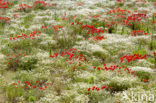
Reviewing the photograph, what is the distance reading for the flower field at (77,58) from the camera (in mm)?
5164

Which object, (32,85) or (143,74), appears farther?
(143,74)

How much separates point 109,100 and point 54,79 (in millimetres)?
1984

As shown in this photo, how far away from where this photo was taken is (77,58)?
716cm

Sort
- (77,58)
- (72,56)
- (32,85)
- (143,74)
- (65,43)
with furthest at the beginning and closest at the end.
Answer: (65,43)
(72,56)
(77,58)
(143,74)
(32,85)

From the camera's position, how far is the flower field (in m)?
5.16

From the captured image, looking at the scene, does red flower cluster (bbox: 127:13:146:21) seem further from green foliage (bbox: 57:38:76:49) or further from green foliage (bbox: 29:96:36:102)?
green foliage (bbox: 29:96:36:102)

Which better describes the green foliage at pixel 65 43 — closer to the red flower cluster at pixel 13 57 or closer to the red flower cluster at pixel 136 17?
the red flower cluster at pixel 13 57

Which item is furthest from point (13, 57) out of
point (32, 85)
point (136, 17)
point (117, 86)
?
point (136, 17)

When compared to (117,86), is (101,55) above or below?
above

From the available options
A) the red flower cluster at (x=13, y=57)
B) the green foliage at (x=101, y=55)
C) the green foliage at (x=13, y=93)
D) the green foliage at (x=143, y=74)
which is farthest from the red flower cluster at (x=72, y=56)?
the green foliage at (x=13, y=93)

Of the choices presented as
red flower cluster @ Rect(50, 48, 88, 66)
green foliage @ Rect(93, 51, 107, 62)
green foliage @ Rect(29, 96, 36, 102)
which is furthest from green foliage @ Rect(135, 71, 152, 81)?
green foliage @ Rect(29, 96, 36, 102)

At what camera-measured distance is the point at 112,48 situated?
323 inches

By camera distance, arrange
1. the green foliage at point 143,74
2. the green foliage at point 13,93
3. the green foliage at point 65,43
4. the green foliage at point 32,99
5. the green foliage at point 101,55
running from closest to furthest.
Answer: the green foliage at point 32,99, the green foliage at point 13,93, the green foliage at point 143,74, the green foliage at point 101,55, the green foliage at point 65,43

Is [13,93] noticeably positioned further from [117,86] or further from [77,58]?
[117,86]
